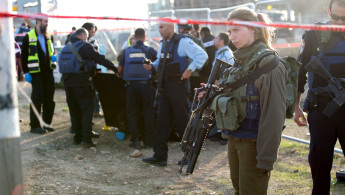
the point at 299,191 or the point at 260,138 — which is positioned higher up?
the point at 260,138

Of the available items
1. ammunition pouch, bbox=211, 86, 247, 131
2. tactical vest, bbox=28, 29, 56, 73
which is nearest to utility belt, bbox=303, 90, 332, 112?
ammunition pouch, bbox=211, 86, 247, 131

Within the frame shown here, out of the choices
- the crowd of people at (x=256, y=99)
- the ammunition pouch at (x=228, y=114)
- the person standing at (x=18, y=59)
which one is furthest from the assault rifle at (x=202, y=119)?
the person standing at (x=18, y=59)

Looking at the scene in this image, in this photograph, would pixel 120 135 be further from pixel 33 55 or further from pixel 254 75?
pixel 254 75

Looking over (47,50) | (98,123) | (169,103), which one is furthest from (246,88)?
(98,123)

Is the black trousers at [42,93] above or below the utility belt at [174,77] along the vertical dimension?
below

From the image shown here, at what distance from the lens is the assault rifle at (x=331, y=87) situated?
3.35m

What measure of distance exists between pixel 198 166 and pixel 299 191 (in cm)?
164

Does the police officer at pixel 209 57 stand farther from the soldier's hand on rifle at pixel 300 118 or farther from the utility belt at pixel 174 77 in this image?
the soldier's hand on rifle at pixel 300 118

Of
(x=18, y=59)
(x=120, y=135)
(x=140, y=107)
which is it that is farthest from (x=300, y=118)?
(x=18, y=59)

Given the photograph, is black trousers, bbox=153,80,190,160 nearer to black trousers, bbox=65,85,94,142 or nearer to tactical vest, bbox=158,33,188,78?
tactical vest, bbox=158,33,188,78

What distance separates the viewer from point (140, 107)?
23.1ft

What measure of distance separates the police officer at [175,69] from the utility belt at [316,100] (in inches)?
81.9

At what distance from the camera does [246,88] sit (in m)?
2.85

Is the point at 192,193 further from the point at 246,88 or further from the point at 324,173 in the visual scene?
the point at 246,88
